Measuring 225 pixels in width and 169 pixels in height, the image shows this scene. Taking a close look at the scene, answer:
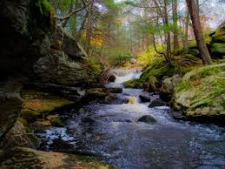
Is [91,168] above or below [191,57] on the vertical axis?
below

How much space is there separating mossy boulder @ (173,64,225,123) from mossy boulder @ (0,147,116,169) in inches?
205

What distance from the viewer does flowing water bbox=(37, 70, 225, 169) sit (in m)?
5.91

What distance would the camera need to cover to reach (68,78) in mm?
12008

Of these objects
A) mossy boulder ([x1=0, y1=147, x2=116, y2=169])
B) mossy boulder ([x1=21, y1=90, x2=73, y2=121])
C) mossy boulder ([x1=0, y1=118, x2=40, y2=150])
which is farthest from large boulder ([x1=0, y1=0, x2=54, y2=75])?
mossy boulder ([x1=21, y1=90, x2=73, y2=121])

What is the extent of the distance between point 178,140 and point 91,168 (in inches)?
135

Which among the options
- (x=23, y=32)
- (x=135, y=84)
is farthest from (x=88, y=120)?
(x=135, y=84)

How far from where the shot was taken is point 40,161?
4.65 metres

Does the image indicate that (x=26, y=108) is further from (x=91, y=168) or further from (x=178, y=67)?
(x=178, y=67)

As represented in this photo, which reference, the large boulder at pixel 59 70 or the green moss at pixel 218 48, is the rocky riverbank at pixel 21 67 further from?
the green moss at pixel 218 48

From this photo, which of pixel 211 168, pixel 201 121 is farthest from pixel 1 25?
pixel 201 121

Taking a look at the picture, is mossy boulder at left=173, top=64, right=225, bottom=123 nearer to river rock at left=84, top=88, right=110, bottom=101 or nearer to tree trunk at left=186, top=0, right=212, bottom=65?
tree trunk at left=186, top=0, right=212, bottom=65

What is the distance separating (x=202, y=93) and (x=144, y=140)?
3.51m

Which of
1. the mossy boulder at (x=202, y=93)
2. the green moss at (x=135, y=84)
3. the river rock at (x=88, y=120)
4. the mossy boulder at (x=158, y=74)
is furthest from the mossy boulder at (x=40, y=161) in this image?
the green moss at (x=135, y=84)

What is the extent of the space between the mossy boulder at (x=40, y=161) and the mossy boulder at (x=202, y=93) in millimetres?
5203
